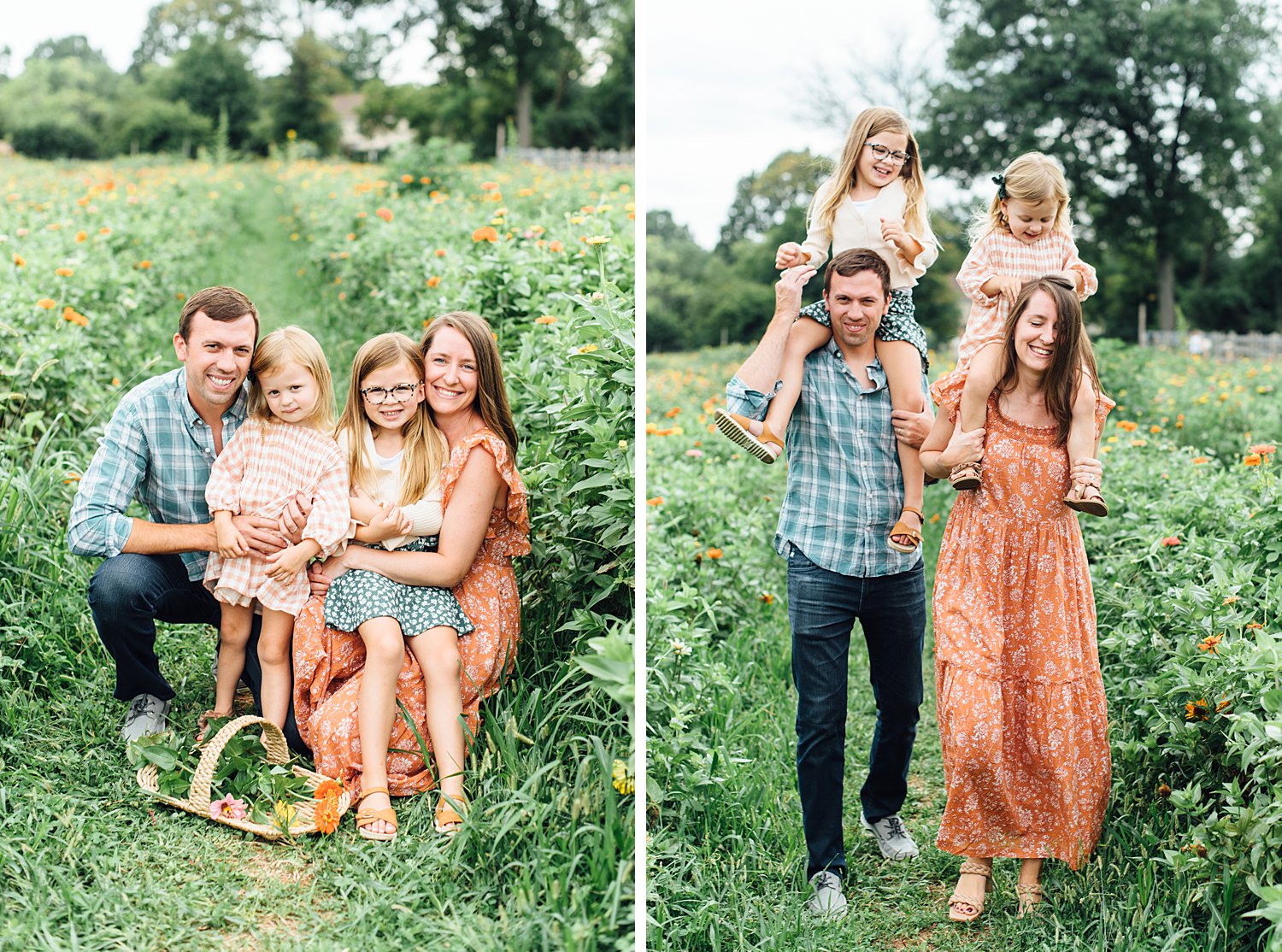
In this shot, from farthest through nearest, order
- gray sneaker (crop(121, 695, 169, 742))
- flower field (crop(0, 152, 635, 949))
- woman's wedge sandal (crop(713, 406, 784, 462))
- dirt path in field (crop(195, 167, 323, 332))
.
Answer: dirt path in field (crop(195, 167, 323, 332))
gray sneaker (crop(121, 695, 169, 742))
woman's wedge sandal (crop(713, 406, 784, 462))
flower field (crop(0, 152, 635, 949))

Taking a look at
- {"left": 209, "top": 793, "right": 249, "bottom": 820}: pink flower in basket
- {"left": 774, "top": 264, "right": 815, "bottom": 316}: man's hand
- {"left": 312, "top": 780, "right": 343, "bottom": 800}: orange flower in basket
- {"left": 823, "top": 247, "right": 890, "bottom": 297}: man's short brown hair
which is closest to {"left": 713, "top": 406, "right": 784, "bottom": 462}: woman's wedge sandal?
{"left": 774, "top": 264, "right": 815, "bottom": 316}: man's hand

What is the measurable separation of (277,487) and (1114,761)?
2792 millimetres

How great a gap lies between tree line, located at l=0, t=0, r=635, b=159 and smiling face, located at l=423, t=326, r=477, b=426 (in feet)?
87.6

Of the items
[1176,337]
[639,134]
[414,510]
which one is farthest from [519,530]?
[1176,337]

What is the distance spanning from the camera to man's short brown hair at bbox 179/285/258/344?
3.44 metres

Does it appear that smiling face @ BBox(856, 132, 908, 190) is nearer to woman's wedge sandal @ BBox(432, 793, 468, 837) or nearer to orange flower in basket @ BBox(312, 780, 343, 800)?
woman's wedge sandal @ BBox(432, 793, 468, 837)

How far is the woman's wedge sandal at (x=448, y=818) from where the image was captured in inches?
121

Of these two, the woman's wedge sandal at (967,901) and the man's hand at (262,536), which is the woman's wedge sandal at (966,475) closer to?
the woman's wedge sandal at (967,901)

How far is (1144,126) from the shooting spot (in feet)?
96.4

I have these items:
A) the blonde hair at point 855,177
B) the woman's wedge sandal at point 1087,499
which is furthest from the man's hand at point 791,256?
the woman's wedge sandal at point 1087,499

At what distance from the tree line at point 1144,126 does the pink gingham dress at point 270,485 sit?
26105 mm

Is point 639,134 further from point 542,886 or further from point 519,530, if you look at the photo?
point 542,886

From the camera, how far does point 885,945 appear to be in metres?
3.12

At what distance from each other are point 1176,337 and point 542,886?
24938mm
